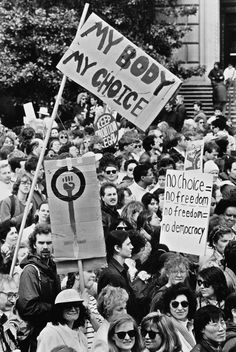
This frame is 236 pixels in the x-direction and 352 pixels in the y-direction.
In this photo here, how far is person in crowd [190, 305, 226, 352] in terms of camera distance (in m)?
10.6

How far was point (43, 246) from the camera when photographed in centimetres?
1230

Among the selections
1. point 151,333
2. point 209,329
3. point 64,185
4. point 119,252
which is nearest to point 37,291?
point 64,185

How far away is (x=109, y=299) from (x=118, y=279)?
1.59 ft

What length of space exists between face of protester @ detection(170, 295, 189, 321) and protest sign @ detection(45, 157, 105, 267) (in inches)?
41.8

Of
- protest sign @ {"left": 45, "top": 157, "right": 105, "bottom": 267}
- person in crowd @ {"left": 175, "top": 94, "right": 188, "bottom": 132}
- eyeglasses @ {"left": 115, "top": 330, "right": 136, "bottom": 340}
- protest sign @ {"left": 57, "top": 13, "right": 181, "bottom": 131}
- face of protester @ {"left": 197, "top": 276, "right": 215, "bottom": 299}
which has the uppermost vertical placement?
protest sign @ {"left": 57, "top": 13, "right": 181, "bottom": 131}

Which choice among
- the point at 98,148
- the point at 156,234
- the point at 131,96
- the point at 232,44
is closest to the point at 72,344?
the point at 156,234

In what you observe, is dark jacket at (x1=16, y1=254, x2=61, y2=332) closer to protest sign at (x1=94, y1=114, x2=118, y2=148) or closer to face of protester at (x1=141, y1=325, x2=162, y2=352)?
face of protester at (x1=141, y1=325, x2=162, y2=352)

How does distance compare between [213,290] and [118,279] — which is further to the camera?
[213,290]

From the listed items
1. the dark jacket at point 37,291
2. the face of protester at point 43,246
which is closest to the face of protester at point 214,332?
the dark jacket at point 37,291

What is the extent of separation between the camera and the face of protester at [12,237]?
13.7 metres

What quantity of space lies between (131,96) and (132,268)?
2488mm

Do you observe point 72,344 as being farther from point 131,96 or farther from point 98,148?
point 98,148

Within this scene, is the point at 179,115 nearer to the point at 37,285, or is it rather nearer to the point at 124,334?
the point at 37,285

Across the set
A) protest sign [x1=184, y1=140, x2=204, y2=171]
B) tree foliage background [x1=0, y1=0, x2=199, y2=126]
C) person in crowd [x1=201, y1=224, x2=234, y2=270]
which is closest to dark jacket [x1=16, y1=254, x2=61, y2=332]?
person in crowd [x1=201, y1=224, x2=234, y2=270]
